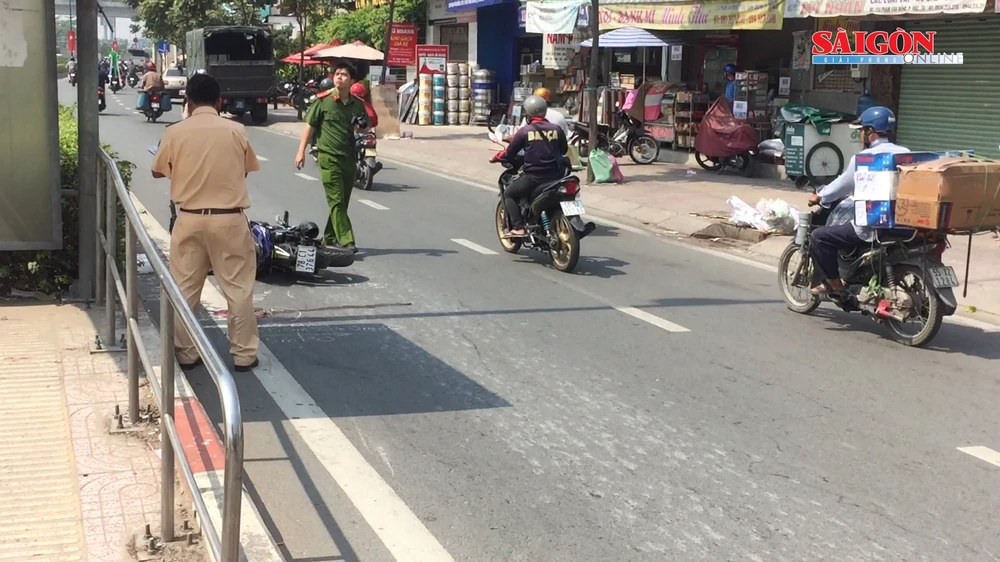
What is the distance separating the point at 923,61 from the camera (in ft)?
52.0

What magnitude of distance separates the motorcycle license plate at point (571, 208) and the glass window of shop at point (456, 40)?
81.2ft

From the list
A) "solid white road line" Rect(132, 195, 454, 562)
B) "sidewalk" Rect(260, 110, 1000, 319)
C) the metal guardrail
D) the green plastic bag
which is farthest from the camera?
the green plastic bag

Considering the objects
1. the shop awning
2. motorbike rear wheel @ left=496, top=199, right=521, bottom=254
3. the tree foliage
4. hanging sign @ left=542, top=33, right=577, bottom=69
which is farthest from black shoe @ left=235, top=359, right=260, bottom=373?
the tree foliage

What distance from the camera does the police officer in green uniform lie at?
10281mm

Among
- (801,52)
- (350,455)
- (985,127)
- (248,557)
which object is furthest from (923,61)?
(248,557)

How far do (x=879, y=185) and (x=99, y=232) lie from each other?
526 cm

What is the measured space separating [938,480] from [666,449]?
1.31 m

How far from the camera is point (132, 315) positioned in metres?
5.13

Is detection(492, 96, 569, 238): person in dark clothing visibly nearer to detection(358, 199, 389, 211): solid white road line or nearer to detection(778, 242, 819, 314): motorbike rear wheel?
detection(778, 242, 819, 314): motorbike rear wheel

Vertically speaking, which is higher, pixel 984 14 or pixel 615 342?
pixel 984 14

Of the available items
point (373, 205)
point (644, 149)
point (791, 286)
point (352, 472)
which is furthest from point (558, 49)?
point (352, 472)

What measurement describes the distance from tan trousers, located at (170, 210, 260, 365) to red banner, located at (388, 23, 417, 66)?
25974 mm

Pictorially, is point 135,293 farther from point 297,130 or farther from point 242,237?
point 297,130

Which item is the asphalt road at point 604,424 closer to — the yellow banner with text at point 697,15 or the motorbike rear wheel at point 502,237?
the motorbike rear wheel at point 502,237
